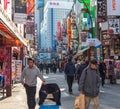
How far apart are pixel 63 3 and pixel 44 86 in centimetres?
17848

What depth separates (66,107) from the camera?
15.5 m

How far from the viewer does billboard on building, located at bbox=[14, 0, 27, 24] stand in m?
29.2

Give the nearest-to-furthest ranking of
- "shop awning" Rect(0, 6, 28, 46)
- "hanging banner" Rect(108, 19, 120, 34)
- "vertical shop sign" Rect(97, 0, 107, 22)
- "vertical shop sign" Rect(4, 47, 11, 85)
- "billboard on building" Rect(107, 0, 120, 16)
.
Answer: "shop awning" Rect(0, 6, 28, 46) → "vertical shop sign" Rect(4, 47, 11, 85) → "billboard on building" Rect(107, 0, 120, 16) → "hanging banner" Rect(108, 19, 120, 34) → "vertical shop sign" Rect(97, 0, 107, 22)

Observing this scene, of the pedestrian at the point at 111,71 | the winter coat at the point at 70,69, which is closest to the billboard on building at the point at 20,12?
the pedestrian at the point at 111,71

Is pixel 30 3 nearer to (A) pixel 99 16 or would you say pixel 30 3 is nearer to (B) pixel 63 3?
(A) pixel 99 16

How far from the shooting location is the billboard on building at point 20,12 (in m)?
29.2

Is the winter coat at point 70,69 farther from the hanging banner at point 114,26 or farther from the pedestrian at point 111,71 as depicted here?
the hanging banner at point 114,26

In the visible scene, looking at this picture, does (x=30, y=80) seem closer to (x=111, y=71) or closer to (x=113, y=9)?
(x=111, y=71)

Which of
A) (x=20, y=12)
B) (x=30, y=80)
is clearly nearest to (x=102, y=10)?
Result: (x=20, y=12)

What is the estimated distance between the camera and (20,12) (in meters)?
30.4

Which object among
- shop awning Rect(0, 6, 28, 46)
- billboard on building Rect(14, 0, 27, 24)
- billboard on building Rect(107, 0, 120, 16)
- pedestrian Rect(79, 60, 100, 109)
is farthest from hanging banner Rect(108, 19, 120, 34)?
pedestrian Rect(79, 60, 100, 109)

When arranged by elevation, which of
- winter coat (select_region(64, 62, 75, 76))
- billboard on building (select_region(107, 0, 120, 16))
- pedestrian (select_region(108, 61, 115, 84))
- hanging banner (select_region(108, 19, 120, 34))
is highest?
billboard on building (select_region(107, 0, 120, 16))

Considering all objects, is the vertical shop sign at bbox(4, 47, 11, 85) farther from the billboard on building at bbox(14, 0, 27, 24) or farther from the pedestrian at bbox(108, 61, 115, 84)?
the pedestrian at bbox(108, 61, 115, 84)

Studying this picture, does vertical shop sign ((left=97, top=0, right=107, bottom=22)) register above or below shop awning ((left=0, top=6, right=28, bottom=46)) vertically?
above
